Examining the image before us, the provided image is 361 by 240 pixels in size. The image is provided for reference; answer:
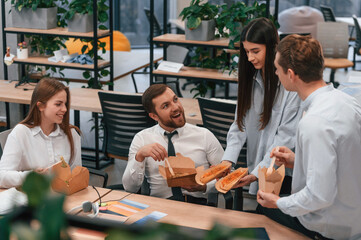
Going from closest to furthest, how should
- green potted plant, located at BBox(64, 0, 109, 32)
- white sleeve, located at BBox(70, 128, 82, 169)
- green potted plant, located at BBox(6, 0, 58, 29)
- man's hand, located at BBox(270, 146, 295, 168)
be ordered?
man's hand, located at BBox(270, 146, 295, 168) < white sleeve, located at BBox(70, 128, 82, 169) < green potted plant, located at BBox(64, 0, 109, 32) < green potted plant, located at BBox(6, 0, 58, 29)

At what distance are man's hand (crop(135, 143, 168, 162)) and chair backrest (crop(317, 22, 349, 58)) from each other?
17.7ft

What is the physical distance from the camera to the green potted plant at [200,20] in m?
4.68

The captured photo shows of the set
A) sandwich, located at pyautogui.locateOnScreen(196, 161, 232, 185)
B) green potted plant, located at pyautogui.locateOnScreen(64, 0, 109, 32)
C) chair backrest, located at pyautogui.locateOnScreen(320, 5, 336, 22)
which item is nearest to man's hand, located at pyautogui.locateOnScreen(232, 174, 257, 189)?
sandwich, located at pyautogui.locateOnScreen(196, 161, 232, 185)

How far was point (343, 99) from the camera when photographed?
5.76 ft

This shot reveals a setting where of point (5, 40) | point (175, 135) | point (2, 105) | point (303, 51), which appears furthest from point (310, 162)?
point (2, 105)

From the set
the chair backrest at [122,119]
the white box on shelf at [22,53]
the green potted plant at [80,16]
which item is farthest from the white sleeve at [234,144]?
the white box on shelf at [22,53]

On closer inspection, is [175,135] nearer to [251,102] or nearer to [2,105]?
[251,102]

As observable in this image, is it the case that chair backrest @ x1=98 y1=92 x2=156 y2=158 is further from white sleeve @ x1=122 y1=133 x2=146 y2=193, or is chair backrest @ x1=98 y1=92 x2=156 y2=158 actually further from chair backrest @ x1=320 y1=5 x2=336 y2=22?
chair backrest @ x1=320 y1=5 x2=336 y2=22

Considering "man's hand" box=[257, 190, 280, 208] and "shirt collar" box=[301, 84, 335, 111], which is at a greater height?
"shirt collar" box=[301, 84, 335, 111]

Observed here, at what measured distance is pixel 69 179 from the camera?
2422 millimetres

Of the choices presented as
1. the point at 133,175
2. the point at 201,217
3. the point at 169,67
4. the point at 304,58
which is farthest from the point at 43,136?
the point at 169,67

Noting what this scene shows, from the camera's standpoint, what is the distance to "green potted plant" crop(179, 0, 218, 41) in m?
4.68

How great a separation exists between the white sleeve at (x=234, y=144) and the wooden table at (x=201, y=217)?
0.50 meters

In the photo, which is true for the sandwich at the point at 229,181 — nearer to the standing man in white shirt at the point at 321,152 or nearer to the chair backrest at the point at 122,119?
the standing man in white shirt at the point at 321,152
